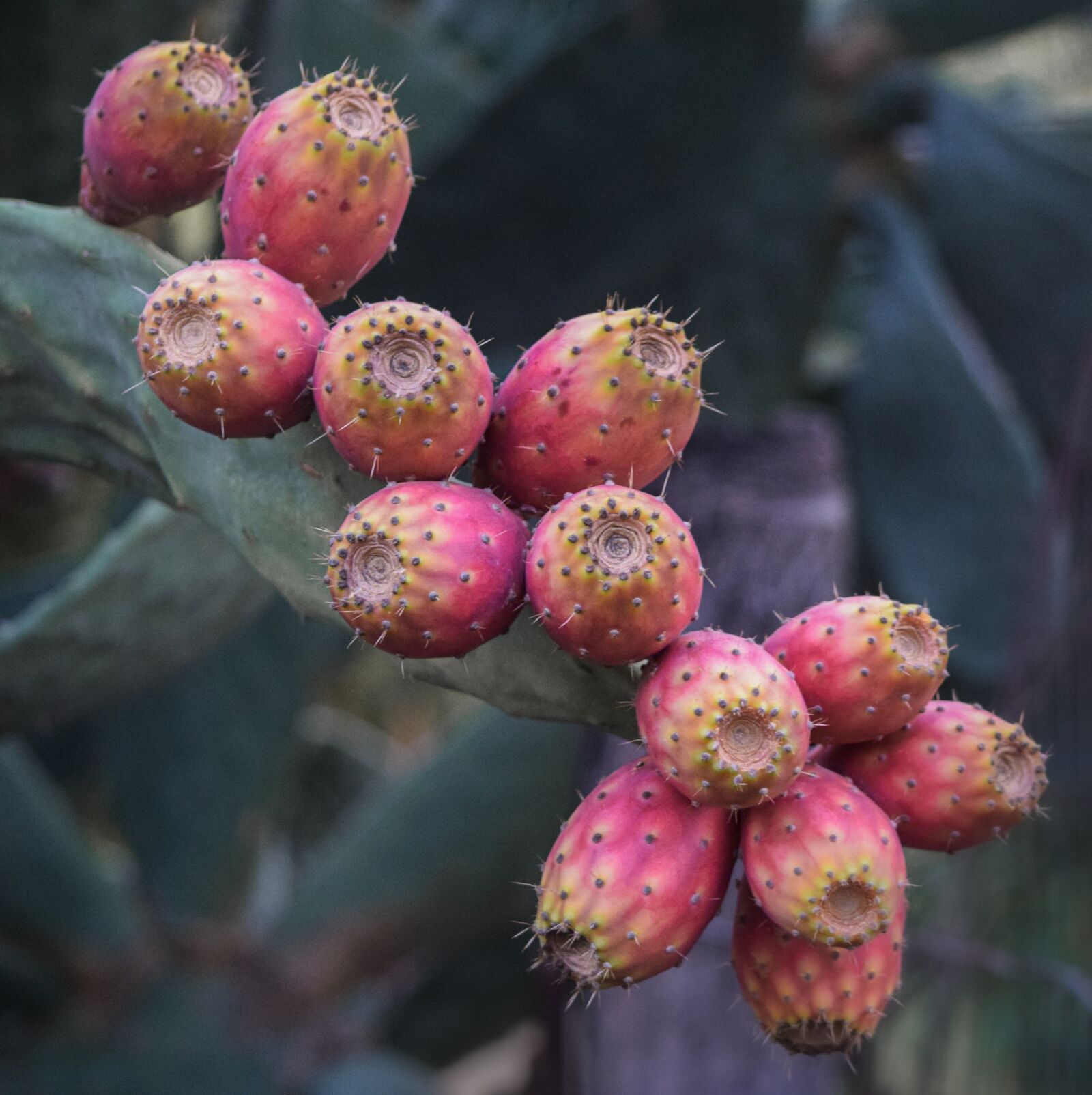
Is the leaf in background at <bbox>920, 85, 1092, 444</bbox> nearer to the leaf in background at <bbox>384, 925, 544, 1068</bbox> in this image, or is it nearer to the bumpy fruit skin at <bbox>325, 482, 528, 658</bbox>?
the leaf in background at <bbox>384, 925, 544, 1068</bbox>

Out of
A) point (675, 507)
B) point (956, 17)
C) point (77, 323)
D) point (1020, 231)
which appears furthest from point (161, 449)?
point (956, 17)

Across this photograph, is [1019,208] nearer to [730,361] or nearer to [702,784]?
[730,361]

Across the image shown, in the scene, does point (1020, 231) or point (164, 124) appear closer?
point (164, 124)

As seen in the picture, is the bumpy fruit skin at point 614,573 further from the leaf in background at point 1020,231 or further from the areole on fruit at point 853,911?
the leaf in background at point 1020,231

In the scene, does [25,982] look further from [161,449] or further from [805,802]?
[805,802]

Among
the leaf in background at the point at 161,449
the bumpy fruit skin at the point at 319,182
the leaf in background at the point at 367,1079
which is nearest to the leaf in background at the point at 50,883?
the leaf in background at the point at 367,1079

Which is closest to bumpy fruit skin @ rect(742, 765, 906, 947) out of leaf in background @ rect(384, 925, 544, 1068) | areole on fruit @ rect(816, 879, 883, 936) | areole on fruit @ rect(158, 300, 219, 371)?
areole on fruit @ rect(816, 879, 883, 936)
